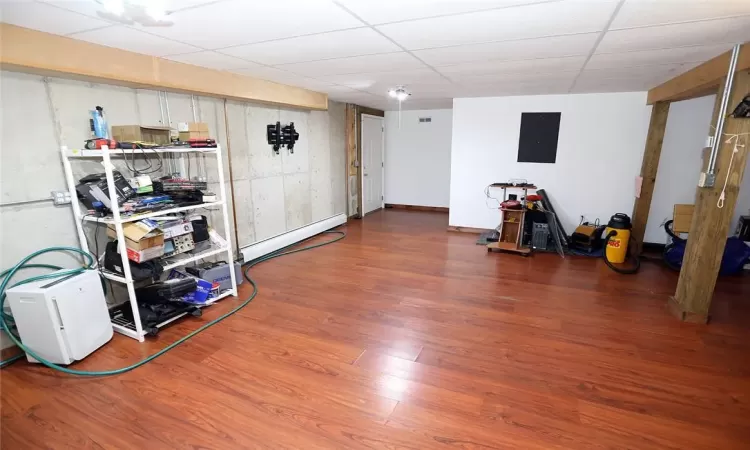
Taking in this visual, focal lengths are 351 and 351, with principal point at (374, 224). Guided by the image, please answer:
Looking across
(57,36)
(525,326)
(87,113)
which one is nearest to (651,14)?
(525,326)

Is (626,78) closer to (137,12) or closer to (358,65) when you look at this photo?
(358,65)

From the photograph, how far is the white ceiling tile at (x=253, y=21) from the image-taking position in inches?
75.1

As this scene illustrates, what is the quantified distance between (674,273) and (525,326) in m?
2.62

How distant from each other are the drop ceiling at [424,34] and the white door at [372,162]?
3.46 metres

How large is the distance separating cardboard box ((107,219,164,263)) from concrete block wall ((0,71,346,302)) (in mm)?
505

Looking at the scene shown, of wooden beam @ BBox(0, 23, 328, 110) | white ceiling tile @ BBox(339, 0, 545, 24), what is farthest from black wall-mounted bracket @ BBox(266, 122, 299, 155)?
white ceiling tile @ BBox(339, 0, 545, 24)

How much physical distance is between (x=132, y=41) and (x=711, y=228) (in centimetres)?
474

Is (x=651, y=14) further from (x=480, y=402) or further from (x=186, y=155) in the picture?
(x=186, y=155)

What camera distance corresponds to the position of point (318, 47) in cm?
271

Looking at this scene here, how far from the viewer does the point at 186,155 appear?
3.71 m

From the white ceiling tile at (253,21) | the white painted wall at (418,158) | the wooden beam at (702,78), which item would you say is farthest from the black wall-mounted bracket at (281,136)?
the wooden beam at (702,78)

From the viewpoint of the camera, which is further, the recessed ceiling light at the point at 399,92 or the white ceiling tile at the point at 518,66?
the recessed ceiling light at the point at 399,92

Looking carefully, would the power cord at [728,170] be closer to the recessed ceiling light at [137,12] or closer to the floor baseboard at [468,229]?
the floor baseboard at [468,229]

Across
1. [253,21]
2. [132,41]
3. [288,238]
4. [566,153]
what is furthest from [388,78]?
[566,153]
